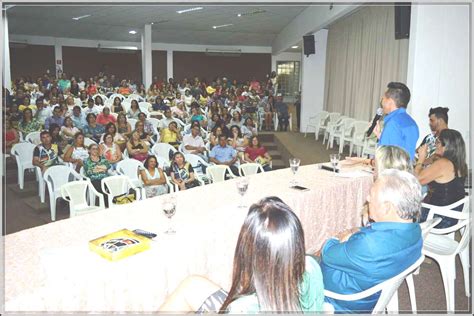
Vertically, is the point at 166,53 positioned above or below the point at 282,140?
above

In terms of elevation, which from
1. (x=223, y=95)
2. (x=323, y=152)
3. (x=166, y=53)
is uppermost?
(x=166, y=53)

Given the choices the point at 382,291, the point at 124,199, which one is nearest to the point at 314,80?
the point at 124,199

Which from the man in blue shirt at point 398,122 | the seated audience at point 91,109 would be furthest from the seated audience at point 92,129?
the man in blue shirt at point 398,122

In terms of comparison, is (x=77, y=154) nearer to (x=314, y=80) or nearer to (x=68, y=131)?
(x=68, y=131)

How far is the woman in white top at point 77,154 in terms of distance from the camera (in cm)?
561

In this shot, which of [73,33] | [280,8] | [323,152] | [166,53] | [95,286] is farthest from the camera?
[166,53]

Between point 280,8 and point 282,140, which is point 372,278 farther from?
point 280,8

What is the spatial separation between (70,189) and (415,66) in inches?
162

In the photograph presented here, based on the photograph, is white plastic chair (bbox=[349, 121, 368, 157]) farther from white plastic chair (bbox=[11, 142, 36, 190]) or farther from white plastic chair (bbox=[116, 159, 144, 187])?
white plastic chair (bbox=[11, 142, 36, 190])

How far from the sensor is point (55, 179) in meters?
4.96

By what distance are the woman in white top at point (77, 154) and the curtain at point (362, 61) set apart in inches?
192

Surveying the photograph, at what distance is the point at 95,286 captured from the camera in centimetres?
173

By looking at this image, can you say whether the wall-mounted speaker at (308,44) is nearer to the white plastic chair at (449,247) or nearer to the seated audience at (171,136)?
the seated audience at (171,136)

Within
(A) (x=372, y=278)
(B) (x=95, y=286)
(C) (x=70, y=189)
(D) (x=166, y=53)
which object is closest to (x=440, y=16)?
(A) (x=372, y=278)
